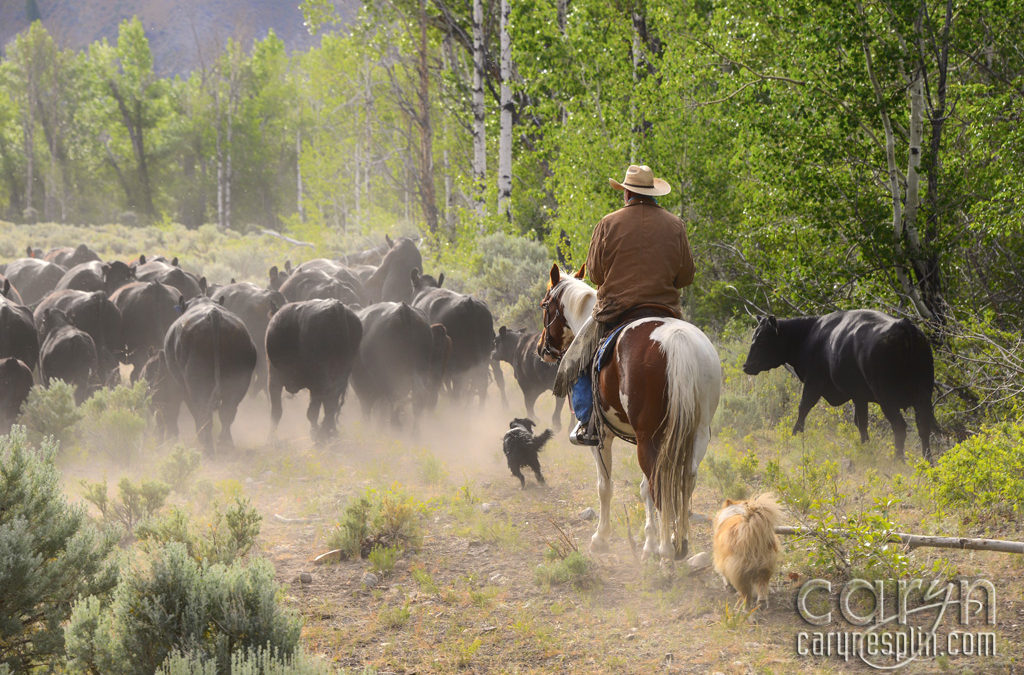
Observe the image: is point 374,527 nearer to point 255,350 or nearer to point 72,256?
point 255,350

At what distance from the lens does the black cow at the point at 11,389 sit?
376 inches

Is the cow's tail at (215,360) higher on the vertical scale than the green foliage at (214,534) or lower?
higher

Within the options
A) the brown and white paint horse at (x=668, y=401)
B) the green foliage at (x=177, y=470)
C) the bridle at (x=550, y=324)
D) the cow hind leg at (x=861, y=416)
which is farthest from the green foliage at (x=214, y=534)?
the cow hind leg at (x=861, y=416)

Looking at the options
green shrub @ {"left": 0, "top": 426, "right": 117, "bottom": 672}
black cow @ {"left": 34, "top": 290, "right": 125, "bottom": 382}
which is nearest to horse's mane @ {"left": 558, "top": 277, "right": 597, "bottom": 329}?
green shrub @ {"left": 0, "top": 426, "right": 117, "bottom": 672}

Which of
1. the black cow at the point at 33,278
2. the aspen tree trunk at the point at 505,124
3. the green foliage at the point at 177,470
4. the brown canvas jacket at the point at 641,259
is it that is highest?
the aspen tree trunk at the point at 505,124

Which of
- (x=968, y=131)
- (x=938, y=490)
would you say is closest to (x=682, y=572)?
(x=938, y=490)

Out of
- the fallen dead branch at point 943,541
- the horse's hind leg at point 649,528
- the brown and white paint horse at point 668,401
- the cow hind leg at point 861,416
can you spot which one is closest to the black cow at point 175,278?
the horse's hind leg at point 649,528

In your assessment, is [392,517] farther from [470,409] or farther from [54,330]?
[54,330]

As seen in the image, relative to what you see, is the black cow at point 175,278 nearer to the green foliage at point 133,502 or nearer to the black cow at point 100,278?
the black cow at point 100,278

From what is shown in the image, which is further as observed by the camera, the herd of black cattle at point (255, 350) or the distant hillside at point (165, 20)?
the distant hillside at point (165, 20)

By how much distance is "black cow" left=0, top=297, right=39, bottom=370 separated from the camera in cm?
1043

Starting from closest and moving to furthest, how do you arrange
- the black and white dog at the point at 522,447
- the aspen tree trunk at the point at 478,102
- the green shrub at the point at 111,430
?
the black and white dog at the point at 522,447 → the green shrub at the point at 111,430 → the aspen tree trunk at the point at 478,102

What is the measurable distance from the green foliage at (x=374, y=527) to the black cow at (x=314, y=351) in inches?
A: 141

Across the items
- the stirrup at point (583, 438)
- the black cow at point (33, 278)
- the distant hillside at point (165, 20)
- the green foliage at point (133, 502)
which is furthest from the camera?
the distant hillside at point (165, 20)
